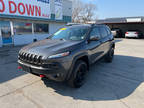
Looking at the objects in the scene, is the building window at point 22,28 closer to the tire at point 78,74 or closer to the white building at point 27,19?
the white building at point 27,19

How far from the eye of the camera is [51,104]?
100 inches

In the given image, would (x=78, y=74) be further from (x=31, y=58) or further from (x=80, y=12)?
(x=80, y=12)

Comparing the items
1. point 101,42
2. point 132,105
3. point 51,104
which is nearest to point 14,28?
point 101,42

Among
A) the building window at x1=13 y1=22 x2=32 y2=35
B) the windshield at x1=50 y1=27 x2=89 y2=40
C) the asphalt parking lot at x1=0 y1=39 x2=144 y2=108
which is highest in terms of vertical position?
the building window at x1=13 y1=22 x2=32 y2=35

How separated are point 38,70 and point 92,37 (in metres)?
1.97

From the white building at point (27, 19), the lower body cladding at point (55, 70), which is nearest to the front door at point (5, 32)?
the white building at point (27, 19)

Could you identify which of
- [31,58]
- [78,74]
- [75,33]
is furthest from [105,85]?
[31,58]

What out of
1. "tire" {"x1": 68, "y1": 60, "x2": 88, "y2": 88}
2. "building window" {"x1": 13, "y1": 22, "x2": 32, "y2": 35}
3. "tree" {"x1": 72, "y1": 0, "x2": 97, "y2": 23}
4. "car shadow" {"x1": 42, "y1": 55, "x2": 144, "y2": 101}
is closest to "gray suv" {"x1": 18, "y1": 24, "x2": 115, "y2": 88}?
"tire" {"x1": 68, "y1": 60, "x2": 88, "y2": 88}

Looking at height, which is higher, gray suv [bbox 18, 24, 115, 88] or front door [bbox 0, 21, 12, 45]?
front door [bbox 0, 21, 12, 45]

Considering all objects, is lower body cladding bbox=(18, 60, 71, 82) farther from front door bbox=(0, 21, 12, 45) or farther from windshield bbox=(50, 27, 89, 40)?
front door bbox=(0, 21, 12, 45)

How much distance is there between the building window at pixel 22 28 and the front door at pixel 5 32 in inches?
24.3

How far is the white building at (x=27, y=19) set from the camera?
9453mm

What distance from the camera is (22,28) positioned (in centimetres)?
1096

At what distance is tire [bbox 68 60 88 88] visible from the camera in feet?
9.66
